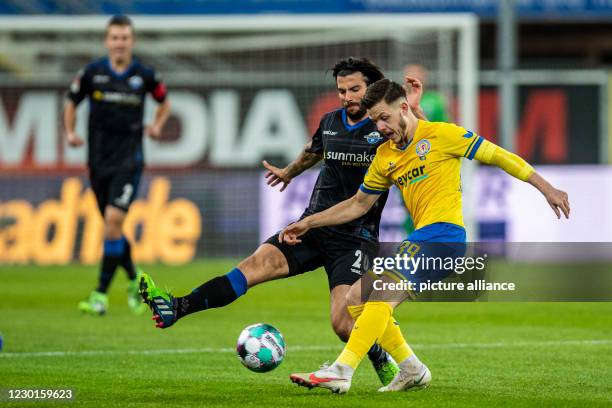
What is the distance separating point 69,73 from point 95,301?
887cm

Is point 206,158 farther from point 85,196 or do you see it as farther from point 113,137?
point 113,137

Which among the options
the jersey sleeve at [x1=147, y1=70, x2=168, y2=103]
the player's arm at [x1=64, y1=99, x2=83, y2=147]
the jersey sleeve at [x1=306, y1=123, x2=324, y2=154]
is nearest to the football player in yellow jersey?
the jersey sleeve at [x1=306, y1=123, x2=324, y2=154]

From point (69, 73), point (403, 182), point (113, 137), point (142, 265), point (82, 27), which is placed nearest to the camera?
point (403, 182)

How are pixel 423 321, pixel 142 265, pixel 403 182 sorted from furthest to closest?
pixel 142 265, pixel 423 321, pixel 403 182

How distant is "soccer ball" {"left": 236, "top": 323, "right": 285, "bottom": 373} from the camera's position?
7332 mm

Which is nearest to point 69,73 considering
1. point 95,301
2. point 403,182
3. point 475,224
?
point 475,224

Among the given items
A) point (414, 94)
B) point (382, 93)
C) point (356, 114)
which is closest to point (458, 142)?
point (382, 93)

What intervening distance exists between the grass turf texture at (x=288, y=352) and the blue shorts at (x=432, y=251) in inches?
26.6

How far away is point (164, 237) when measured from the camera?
1930 centimetres

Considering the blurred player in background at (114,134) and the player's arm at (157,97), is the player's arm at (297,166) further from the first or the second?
the player's arm at (157,97)

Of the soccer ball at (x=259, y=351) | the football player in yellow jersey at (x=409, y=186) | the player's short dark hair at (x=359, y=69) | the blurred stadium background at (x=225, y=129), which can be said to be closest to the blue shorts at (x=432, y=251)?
the football player in yellow jersey at (x=409, y=186)

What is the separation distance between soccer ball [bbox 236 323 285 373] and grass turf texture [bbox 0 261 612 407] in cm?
16

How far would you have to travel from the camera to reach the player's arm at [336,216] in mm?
7316

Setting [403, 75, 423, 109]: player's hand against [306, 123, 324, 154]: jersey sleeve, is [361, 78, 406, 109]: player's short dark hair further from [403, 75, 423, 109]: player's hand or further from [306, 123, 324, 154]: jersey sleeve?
[306, 123, 324, 154]: jersey sleeve
